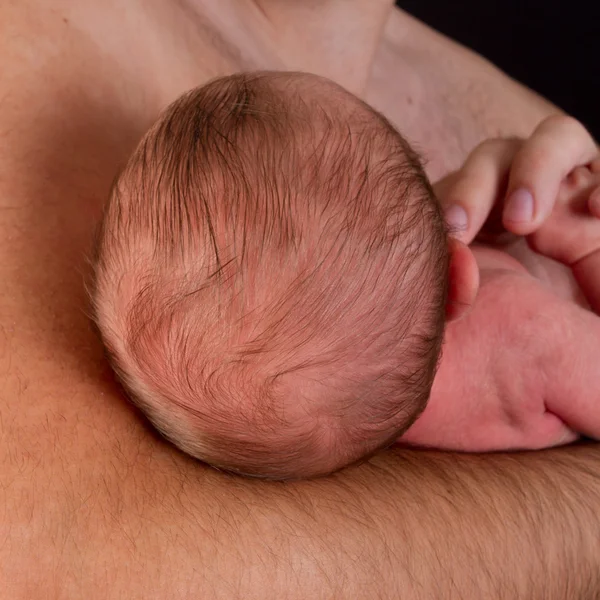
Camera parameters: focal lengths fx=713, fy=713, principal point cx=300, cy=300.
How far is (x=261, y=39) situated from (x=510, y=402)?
0.69 metres

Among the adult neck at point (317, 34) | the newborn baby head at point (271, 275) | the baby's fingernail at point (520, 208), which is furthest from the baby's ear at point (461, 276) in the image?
the adult neck at point (317, 34)

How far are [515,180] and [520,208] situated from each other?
6 centimetres

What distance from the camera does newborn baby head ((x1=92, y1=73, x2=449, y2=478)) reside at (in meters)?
0.63

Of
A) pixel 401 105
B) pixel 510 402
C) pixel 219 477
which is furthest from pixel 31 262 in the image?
pixel 401 105

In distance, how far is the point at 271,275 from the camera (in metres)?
0.63

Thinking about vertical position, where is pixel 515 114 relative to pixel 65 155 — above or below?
above

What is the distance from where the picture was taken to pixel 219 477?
73 centimetres

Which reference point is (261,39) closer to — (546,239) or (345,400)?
(546,239)

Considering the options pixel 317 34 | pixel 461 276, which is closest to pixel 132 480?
pixel 461 276

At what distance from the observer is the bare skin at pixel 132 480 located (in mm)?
639

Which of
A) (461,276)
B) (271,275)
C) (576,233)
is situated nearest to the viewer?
(271,275)

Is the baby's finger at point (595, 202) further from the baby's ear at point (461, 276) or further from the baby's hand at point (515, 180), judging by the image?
the baby's ear at point (461, 276)

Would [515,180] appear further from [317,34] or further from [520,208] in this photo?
[317,34]

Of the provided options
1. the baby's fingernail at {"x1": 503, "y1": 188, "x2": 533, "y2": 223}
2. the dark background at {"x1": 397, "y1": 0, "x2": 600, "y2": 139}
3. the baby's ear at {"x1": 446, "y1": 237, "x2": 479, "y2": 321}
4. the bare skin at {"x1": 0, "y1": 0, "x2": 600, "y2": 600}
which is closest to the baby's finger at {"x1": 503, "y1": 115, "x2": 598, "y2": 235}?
the baby's fingernail at {"x1": 503, "y1": 188, "x2": 533, "y2": 223}
